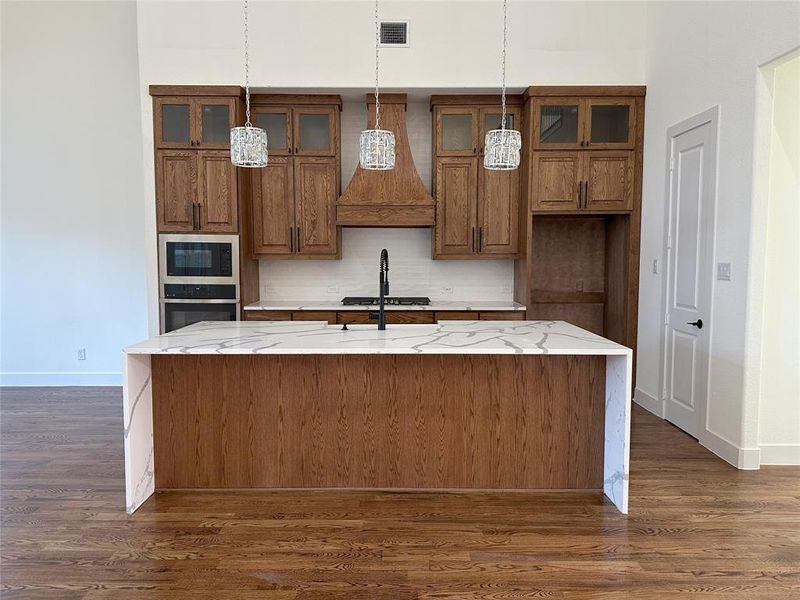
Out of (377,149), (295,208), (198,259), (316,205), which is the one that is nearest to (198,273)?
(198,259)

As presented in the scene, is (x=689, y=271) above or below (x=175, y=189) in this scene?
below

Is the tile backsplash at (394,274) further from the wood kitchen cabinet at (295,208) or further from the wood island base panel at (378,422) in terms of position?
the wood island base panel at (378,422)

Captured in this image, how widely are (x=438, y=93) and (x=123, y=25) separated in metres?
3.11

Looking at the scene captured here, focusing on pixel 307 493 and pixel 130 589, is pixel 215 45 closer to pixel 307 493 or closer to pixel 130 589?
pixel 307 493

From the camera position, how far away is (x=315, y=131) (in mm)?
4809

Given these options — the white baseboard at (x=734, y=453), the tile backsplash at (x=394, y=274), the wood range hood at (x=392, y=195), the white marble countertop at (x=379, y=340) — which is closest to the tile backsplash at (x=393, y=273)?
the tile backsplash at (x=394, y=274)

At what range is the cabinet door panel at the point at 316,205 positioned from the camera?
4.80 meters

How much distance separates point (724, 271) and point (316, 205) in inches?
129

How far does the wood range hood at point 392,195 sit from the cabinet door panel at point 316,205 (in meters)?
0.18

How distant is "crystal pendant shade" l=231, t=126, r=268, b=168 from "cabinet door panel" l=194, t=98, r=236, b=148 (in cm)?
191

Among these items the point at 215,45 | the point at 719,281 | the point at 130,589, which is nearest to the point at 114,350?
the point at 215,45

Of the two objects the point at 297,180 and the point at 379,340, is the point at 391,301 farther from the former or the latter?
the point at 379,340

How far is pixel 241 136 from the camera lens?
2.81 metres

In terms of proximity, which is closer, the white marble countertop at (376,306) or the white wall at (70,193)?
the white marble countertop at (376,306)
